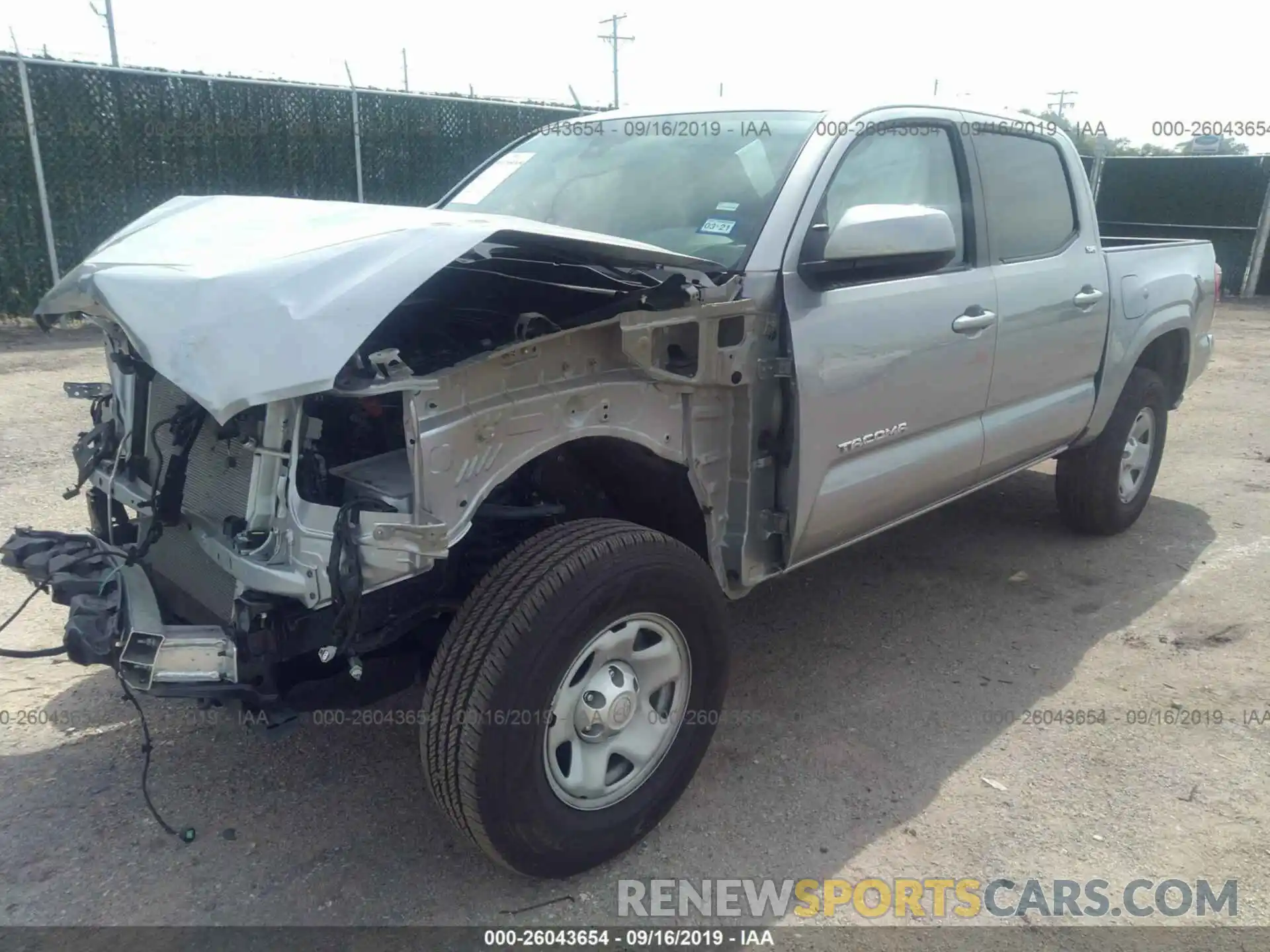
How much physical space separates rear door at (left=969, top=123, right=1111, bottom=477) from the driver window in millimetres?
196

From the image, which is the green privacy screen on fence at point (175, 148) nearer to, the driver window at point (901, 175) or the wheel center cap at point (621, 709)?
the driver window at point (901, 175)

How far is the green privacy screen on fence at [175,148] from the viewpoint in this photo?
30.9 feet

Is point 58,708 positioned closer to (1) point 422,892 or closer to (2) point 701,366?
(1) point 422,892

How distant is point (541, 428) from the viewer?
238cm

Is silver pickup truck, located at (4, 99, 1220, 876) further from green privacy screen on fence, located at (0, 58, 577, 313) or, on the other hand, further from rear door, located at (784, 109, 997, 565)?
green privacy screen on fence, located at (0, 58, 577, 313)

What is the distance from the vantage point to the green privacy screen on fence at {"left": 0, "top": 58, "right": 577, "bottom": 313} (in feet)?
30.9

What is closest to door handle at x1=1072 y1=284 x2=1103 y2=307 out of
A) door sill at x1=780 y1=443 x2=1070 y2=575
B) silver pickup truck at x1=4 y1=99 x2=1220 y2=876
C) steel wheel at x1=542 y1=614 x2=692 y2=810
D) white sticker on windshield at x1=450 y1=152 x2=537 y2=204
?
silver pickup truck at x1=4 y1=99 x2=1220 y2=876

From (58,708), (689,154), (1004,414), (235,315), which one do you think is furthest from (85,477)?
(1004,414)

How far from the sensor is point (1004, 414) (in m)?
3.84

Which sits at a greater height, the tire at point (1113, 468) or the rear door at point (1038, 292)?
the rear door at point (1038, 292)

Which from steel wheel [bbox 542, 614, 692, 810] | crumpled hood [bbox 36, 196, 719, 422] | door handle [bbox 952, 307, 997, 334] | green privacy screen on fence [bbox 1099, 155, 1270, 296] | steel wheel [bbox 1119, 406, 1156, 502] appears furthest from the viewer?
green privacy screen on fence [bbox 1099, 155, 1270, 296]

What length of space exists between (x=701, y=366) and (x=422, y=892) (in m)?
1.53

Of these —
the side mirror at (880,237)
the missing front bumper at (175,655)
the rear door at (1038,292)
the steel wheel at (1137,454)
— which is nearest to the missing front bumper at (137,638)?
the missing front bumper at (175,655)

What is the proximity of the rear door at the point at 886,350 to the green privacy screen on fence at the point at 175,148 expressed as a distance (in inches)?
355
